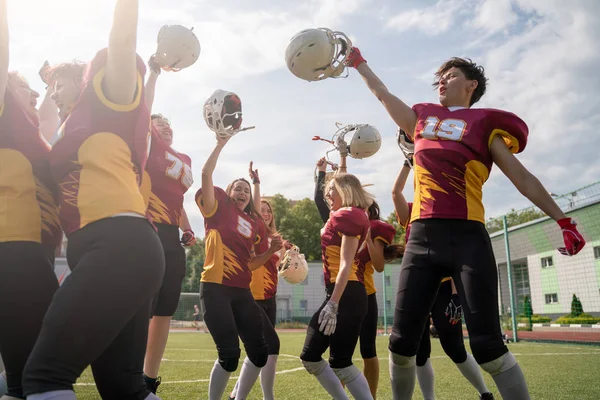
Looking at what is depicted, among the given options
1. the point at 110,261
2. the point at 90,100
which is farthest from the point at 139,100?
the point at 110,261

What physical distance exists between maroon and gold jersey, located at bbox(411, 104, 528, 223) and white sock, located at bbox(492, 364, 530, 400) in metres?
1.03

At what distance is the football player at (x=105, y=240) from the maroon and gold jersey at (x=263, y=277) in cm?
417

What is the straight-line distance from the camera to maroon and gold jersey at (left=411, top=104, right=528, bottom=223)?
3682 millimetres

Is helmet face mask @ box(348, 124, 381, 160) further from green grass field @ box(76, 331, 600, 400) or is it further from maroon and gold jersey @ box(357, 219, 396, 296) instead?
green grass field @ box(76, 331, 600, 400)

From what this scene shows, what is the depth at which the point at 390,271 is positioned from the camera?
35.4 metres

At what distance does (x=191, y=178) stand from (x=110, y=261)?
3.53 meters

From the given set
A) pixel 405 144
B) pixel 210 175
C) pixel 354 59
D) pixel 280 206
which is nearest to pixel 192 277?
pixel 280 206

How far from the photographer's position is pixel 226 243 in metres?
5.27

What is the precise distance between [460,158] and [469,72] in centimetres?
86

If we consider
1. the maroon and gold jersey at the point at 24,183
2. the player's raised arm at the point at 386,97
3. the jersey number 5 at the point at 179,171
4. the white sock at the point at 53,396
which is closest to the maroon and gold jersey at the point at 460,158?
the player's raised arm at the point at 386,97

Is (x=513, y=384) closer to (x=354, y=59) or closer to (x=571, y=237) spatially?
(x=571, y=237)

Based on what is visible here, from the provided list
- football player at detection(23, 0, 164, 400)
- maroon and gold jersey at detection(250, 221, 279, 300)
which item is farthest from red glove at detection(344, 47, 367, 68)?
maroon and gold jersey at detection(250, 221, 279, 300)

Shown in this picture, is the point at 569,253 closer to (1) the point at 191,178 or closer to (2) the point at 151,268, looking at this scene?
(2) the point at 151,268

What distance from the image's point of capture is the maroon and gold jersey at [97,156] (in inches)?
95.1
